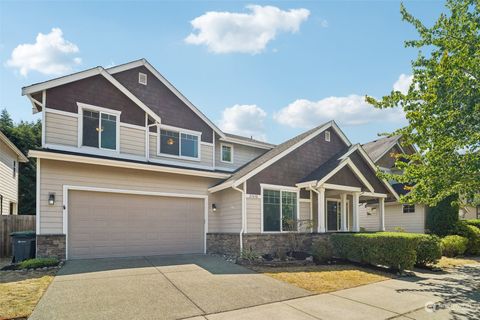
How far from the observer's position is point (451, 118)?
8508mm

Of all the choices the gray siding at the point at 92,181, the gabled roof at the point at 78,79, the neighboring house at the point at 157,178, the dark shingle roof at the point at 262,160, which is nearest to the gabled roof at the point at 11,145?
the neighboring house at the point at 157,178

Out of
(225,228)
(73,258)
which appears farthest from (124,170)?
(225,228)

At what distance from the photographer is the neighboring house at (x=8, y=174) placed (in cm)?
1708

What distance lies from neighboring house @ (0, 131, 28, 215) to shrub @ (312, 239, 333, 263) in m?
16.1

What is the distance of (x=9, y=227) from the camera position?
13.7m

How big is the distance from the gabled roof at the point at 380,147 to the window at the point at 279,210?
10.5 meters

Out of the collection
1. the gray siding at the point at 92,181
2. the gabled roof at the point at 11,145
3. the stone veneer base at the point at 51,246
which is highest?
the gabled roof at the point at 11,145

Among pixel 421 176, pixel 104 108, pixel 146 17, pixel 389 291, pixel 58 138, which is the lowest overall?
pixel 389 291

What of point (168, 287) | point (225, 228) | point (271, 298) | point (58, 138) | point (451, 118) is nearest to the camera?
point (271, 298)

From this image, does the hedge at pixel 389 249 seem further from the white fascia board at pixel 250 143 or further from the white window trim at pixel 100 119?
the white window trim at pixel 100 119

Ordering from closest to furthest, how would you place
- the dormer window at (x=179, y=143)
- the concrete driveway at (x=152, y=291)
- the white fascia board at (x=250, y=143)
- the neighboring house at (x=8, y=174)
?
1. the concrete driveway at (x=152, y=291)
2. the dormer window at (x=179, y=143)
3. the white fascia board at (x=250, y=143)
4. the neighboring house at (x=8, y=174)

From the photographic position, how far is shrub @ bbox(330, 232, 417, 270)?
1030 centimetres

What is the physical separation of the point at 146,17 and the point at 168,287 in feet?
29.8

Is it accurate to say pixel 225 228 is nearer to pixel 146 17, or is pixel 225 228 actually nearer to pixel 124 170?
pixel 124 170
